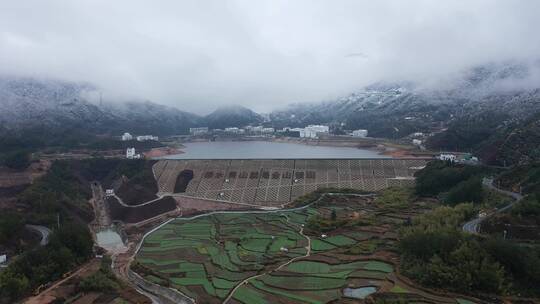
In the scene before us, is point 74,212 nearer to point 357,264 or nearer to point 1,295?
point 1,295

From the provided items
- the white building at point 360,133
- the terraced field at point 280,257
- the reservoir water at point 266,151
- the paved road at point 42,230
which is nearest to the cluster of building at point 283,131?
the white building at point 360,133

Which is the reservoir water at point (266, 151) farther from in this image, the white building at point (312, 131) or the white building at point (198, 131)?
the white building at point (198, 131)

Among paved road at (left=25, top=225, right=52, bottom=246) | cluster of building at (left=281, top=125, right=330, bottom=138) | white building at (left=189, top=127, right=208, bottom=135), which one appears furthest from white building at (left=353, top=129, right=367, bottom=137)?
paved road at (left=25, top=225, right=52, bottom=246)

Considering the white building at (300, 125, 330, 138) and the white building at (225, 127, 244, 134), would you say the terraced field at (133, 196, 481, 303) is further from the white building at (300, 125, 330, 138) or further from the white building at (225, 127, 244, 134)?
the white building at (225, 127, 244, 134)

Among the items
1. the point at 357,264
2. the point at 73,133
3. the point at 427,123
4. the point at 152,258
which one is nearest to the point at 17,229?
the point at 152,258

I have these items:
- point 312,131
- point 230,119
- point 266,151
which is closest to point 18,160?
point 266,151

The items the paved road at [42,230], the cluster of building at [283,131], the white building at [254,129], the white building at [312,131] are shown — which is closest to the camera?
the paved road at [42,230]
